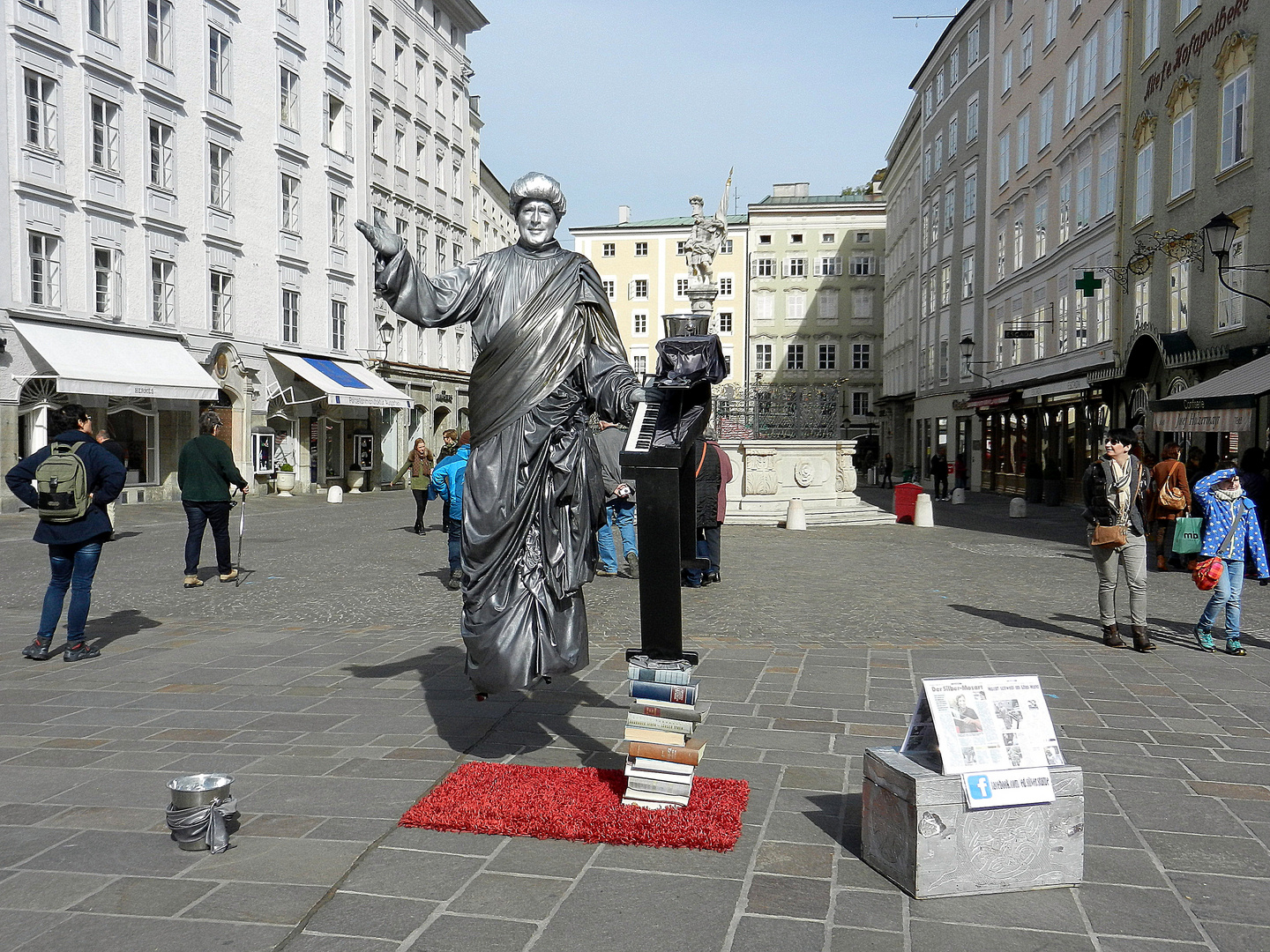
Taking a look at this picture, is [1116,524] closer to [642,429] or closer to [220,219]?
[642,429]

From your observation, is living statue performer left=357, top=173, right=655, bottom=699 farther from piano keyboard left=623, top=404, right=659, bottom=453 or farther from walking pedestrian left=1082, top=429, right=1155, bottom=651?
walking pedestrian left=1082, top=429, right=1155, bottom=651

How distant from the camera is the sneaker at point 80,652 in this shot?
22.7ft

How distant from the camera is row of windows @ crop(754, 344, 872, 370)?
69.6 meters

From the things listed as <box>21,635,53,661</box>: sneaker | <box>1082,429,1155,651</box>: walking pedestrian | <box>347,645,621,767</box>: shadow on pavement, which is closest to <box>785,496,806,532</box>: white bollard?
<box>1082,429,1155,651</box>: walking pedestrian

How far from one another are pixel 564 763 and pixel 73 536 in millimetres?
4317

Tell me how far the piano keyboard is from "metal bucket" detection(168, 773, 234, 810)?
5.97ft

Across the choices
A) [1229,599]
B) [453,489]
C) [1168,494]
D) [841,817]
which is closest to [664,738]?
[841,817]

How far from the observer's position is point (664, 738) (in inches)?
152

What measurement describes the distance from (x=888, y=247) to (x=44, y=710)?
61.0 m

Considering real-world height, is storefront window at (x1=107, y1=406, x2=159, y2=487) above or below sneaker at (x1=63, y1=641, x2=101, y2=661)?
above

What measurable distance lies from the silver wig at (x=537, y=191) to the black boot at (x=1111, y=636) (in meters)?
5.43

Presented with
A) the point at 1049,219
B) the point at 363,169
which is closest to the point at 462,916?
the point at 1049,219

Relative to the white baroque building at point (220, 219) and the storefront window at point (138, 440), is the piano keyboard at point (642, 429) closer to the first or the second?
the white baroque building at point (220, 219)

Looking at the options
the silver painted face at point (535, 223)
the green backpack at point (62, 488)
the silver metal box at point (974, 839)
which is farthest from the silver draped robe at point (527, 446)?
the green backpack at point (62, 488)
